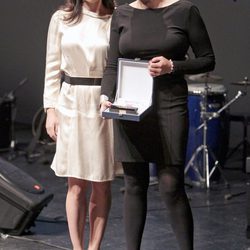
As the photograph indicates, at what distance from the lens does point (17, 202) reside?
170 inches

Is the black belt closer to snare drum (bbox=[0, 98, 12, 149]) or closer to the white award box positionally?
the white award box

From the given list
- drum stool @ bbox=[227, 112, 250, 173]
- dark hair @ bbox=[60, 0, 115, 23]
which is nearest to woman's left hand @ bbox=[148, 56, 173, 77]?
dark hair @ bbox=[60, 0, 115, 23]

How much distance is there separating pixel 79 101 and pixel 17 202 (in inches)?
42.8

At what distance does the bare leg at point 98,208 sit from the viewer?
3.63 meters

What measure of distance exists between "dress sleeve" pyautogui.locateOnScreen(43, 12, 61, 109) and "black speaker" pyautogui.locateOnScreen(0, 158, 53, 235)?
3.01 ft

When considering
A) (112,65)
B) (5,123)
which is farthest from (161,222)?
(5,123)

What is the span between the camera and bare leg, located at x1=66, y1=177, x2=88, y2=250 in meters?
3.62

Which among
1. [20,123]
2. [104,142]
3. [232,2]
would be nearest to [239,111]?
[232,2]

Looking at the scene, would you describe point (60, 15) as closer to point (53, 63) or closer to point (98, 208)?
point (53, 63)

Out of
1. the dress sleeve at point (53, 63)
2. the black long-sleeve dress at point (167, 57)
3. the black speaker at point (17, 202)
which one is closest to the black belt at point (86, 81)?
the dress sleeve at point (53, 63)

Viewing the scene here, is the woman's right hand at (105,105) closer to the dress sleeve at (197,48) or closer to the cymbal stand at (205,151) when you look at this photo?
the dress sleeve at (197,48)

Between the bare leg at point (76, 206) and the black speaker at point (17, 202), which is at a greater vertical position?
the bare leg at point (76, 206)

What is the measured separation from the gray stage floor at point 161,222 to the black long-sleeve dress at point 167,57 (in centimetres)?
118

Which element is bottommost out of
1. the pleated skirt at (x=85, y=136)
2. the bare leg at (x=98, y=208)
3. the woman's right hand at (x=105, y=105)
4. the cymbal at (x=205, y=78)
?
the bare leg at (x=98, y=208)
